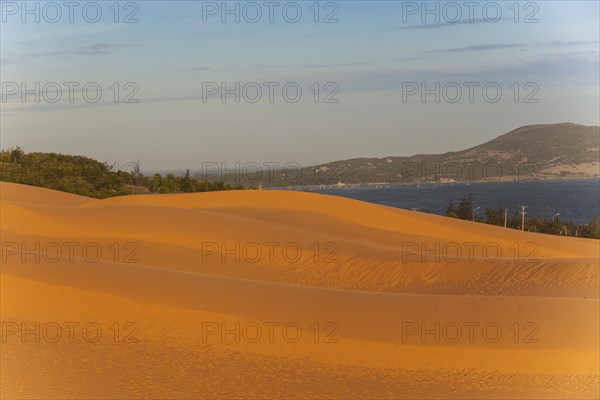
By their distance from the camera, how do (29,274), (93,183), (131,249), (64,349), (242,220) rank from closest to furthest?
1. (64,349)
2. (29,274)
3. (131,249)
4. (242,220)
5. (93,183)

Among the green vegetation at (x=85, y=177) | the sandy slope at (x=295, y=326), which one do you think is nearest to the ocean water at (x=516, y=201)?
the green vegetation at (x=85, y=177)

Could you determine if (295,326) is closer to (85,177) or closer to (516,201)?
(85,177)

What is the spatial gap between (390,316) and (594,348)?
13.5 ft

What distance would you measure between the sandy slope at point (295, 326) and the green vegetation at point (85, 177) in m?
36.8

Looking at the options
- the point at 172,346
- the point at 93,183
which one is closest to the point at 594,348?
the point at 172,346

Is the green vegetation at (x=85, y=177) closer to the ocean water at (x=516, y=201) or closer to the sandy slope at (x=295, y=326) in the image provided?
the sandy slope at (x=295, y=326)

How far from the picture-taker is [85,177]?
66.2 metres

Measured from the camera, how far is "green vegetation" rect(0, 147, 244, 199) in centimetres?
6134

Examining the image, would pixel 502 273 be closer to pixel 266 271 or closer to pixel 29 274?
pixel 266 271

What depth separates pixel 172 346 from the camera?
14.9 meters

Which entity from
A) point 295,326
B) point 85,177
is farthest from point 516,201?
point 295,326

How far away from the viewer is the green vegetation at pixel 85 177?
6134cm

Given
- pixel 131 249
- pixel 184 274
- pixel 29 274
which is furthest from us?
pixel 131 249

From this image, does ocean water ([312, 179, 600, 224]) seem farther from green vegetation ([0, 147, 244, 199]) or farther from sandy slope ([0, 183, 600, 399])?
sandy slope ([0, 183, 600, 399])
